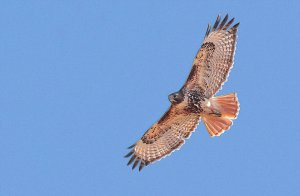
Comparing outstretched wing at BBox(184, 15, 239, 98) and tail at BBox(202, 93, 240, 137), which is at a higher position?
outstretched wing at BBox(184, 15, 239, 98)

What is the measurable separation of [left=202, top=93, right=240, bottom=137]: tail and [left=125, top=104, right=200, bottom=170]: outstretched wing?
0.56 meters

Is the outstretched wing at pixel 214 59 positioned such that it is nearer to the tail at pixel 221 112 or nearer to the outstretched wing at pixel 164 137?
the tail at pixel 221 112

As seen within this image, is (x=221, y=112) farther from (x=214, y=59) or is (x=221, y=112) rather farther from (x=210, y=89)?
(x=214, y=59)

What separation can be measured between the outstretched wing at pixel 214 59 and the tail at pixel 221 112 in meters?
0.31

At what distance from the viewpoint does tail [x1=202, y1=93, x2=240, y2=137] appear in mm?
16781

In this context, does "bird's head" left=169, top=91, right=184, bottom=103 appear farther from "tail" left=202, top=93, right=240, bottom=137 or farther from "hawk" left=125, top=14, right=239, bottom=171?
"tail" left=202, top=93, right=240, bottom=137

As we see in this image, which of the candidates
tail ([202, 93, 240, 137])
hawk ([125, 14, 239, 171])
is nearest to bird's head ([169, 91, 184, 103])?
hawk ([125, 14, 239, 171])

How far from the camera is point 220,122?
17000mm

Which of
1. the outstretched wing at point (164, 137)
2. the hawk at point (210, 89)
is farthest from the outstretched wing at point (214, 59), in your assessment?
the outstretched wing at point (164, 137)

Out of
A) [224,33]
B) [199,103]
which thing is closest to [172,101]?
[199,103]

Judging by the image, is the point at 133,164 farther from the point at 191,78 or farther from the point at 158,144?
the point at 191,78

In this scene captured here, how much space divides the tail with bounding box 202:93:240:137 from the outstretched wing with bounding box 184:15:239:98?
0.31m

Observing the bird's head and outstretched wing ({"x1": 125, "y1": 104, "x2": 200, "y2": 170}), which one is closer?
the bird's head

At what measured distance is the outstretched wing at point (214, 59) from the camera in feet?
55.7
